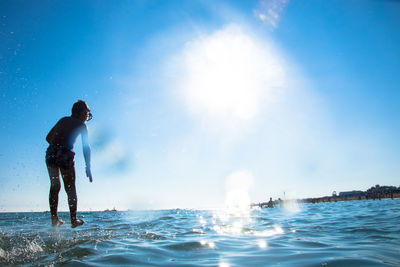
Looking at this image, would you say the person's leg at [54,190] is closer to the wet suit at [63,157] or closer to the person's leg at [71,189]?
the wet suit at [63,157]

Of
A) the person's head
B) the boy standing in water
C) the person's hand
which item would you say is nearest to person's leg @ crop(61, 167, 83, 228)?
the boy standing in water

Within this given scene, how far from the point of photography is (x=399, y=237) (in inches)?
143

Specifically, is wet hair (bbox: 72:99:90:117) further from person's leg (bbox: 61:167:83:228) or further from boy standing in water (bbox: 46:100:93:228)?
person's leg (bbox: 61:167:83:228)

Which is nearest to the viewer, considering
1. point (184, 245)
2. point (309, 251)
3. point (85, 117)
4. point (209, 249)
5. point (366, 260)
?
point (366, 260)

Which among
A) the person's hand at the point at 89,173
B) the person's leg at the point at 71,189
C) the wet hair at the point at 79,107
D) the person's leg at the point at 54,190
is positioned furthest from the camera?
the wet hair at the point at 79,107

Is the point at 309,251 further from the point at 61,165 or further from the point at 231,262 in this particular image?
the point at 61,165

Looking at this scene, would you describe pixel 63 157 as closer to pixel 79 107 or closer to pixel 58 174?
A: pixel 58 174

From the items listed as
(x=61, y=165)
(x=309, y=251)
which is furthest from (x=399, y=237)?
(x=61, y=165)

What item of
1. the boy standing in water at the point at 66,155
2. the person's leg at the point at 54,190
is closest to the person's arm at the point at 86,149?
the boy standing in water at the point at 66,155

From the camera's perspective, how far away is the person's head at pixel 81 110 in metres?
4.76

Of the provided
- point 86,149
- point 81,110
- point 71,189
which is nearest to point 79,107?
point 81,110

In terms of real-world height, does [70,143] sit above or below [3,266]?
above

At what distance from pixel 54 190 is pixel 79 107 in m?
1.70

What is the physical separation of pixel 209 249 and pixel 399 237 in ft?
9.94
